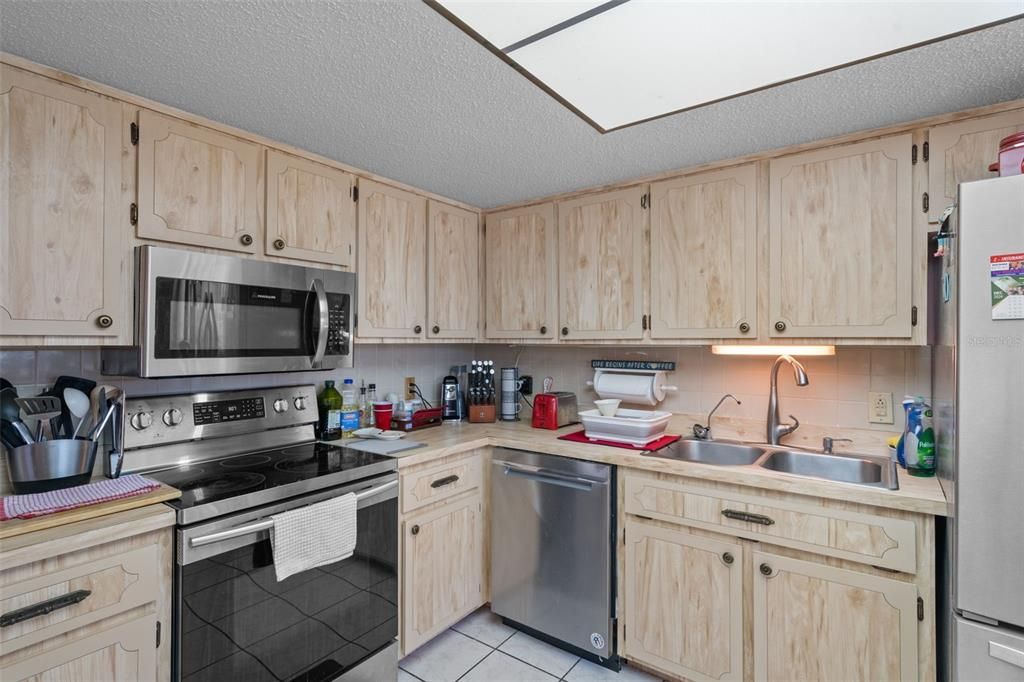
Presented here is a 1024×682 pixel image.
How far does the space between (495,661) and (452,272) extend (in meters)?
1.84

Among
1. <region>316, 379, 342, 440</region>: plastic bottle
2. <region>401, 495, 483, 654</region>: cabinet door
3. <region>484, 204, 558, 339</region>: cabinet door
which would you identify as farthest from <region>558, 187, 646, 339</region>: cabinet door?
<region>316, 379, 342, 440</region>: plastic bottle

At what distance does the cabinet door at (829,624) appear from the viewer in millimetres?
1552

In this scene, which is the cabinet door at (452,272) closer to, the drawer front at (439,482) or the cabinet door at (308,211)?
the cabinet door at (308,211)

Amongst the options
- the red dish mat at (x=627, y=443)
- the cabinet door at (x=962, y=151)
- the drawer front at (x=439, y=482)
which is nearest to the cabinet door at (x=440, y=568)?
the drawer front at (x=439, y=482)

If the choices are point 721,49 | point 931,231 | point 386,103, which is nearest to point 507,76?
point 386,103

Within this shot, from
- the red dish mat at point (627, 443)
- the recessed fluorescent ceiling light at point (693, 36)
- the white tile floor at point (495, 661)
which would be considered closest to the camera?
the recessed fluorescent ceiling light at point (693, 36)

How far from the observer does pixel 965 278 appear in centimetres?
132

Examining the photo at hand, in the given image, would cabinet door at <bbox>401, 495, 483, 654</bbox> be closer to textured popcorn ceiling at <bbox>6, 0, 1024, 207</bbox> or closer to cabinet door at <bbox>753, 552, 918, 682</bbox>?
cabinet door at <bbox>753, 552, 918, 682</bbox>

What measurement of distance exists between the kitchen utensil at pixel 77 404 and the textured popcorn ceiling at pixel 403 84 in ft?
3.10

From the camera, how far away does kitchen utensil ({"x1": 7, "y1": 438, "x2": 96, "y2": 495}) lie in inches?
55.2

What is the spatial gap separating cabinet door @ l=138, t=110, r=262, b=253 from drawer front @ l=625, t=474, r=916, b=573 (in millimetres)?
1783

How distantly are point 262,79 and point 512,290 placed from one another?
1576mm

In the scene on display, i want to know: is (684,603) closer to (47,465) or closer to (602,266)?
(602,266)

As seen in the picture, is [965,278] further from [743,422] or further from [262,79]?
[262,79]
